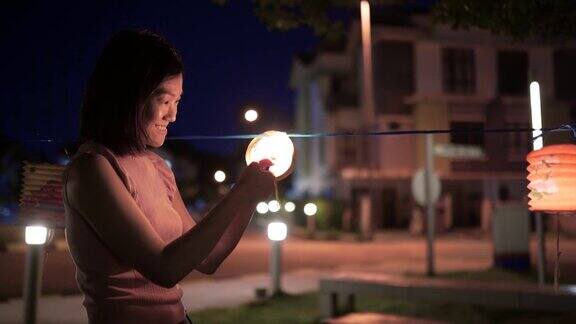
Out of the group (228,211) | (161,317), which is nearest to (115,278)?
(161,317)

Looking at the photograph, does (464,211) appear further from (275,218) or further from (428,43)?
(275,218)

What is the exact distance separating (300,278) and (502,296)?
20.7 feet

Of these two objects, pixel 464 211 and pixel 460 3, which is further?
pixel 464 211

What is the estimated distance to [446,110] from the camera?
2802cm

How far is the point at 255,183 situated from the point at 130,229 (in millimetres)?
422

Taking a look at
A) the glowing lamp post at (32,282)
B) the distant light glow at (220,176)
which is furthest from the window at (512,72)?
the distant light glow at (220,176)

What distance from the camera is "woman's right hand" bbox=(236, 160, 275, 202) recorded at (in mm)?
1706

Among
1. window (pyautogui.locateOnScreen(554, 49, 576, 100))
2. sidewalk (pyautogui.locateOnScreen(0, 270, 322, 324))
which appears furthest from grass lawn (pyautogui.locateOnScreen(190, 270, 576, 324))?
window (pyautogui.locateOnScreen(554, 49, 576, 100))

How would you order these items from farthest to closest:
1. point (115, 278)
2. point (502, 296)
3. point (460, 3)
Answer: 1. point (502, 296)
2. point (460, 3)
3. point (115, 278)

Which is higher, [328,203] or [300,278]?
[328,203]

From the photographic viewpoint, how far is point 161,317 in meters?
1.72

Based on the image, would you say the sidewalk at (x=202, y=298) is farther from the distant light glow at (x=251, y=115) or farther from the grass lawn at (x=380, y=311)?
the distant light glow at (x=251, y=115)

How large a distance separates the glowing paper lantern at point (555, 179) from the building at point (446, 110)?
23233 mm

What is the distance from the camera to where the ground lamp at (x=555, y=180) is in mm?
3416
